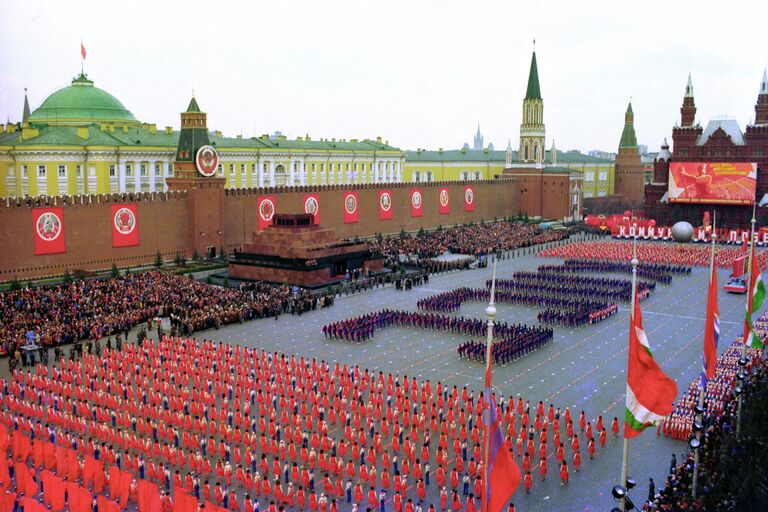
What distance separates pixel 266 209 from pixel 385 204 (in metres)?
13.5

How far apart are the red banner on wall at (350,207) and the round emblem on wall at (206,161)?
12741mm

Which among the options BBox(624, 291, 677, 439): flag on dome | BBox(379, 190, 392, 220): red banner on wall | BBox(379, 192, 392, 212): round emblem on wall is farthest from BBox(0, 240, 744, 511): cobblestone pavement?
BBox(379, 192, 392, 212): round emblem on wall

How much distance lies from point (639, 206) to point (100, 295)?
7738cm

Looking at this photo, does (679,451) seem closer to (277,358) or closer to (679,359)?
(679,359)

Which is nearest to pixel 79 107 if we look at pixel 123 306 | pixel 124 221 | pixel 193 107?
pixel 193 107

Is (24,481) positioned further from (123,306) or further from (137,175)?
(137,175)

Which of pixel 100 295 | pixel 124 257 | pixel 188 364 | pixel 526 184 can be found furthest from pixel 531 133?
pixel 188 364

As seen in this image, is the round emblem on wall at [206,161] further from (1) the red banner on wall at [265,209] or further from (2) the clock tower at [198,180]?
(1) the red banner on wall at [265,209]

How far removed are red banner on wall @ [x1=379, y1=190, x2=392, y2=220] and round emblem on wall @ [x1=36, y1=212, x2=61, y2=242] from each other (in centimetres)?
2839

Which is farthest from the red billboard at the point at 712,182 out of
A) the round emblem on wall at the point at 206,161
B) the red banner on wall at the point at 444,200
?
the round emblem on wall at the point at 206,161

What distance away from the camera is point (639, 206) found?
96.6 metres

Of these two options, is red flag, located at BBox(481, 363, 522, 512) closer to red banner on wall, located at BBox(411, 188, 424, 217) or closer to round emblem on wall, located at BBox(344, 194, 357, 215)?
round emblem on wall, located at BBox(344, 194, 357, 215)

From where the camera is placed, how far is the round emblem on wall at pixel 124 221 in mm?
43272

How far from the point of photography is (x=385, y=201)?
209 ft
